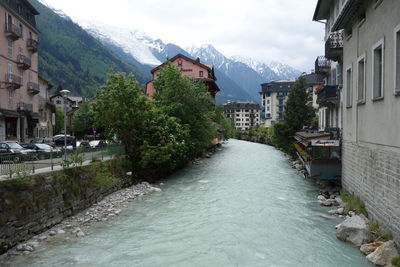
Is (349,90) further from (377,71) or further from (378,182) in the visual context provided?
(378,182)

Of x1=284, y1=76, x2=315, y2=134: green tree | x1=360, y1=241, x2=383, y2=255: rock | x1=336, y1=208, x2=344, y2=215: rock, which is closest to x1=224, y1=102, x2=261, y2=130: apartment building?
x1=284, y1=76, x2=315, y2=134: green tree

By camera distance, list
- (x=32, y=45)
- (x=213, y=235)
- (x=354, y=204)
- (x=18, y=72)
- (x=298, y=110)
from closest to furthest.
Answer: (x=213, y=235), (x=354, y=204), (x=18, y=72), (x=32, y=45), (x=298, y=110)

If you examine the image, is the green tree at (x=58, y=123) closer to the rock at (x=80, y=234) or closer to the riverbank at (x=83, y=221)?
the riverbank at (x=83, y=221)

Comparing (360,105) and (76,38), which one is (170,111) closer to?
(360,105)

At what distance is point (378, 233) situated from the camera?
11.1 meters

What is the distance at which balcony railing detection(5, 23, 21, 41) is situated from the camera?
3420 cm

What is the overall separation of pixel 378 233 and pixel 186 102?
21.9 m

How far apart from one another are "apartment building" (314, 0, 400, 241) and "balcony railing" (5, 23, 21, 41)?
3102cm

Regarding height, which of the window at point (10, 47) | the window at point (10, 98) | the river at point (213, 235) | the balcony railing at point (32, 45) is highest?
the balcony railing at point (32, 45)

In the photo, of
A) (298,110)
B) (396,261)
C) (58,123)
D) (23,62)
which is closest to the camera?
(396,261)

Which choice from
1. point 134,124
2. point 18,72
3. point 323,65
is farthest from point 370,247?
point 18,72

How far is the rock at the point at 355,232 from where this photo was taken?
11.1 metres

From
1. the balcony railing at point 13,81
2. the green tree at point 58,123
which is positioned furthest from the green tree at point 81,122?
the balcony railing at point 13,81

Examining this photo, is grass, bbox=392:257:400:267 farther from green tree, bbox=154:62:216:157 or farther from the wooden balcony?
the wooden balcony
